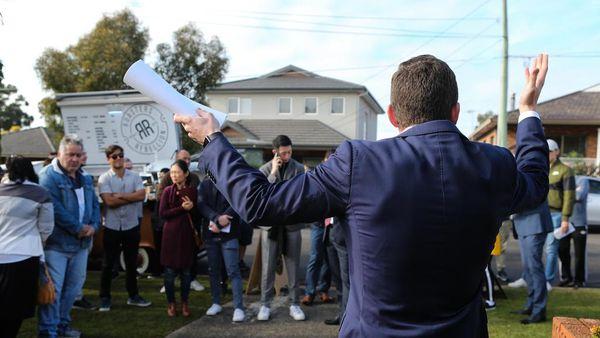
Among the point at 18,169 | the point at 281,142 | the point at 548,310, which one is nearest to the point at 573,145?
the point at 548,310

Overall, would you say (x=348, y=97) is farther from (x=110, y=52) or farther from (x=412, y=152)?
(x=412, y=152)

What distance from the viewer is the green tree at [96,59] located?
914 inches

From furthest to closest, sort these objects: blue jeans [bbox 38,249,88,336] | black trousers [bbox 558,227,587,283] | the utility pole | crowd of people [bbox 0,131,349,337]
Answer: the utility pole, black trousers [bbox 558,227,587,283], blue jeans [bbox 38,249,88,336], crowd of people [bbox 0,131,349,337]

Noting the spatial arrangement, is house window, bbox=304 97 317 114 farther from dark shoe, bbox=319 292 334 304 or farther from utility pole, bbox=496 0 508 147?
dark shoe, bbox=319 292 334 304

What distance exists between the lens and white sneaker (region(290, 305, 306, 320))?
621 centimetres

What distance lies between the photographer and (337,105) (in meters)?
38.7

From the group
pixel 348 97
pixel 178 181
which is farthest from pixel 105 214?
pixel 348 97

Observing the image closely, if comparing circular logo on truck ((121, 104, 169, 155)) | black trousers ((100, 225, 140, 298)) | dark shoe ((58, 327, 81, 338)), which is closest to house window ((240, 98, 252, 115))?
circular logo on truck ((121, 104, 169, 155))

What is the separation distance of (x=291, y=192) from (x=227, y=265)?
4.89m

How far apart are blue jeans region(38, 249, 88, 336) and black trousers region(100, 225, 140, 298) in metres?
1.03

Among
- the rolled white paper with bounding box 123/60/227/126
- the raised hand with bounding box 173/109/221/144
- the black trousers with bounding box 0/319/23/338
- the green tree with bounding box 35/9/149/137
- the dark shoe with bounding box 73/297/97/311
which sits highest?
the green tree with bounding box 35/9/149/137

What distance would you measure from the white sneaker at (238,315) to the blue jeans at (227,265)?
66mm

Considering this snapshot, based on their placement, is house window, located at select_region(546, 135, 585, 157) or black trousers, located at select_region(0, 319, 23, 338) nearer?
black trousers, located at select_region(0, 319, 23, 338)

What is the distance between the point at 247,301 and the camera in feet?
23.2
